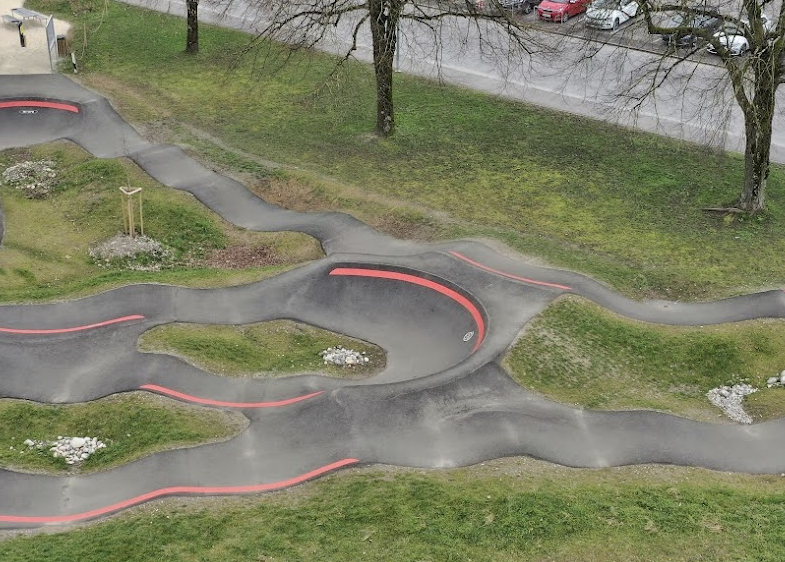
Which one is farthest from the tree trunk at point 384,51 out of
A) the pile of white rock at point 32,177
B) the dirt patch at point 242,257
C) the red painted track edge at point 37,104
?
the red painted track edge at point 37,104

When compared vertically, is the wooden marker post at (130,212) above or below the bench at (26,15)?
below

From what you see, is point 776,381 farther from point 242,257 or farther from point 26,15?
point 26,15

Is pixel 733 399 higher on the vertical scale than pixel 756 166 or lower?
lower

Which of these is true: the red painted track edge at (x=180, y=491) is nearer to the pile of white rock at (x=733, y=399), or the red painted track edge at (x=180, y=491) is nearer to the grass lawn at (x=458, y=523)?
the grass lawn at (x=458, y=523)

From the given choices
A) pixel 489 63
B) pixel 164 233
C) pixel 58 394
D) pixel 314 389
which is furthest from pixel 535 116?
pixel 58 394

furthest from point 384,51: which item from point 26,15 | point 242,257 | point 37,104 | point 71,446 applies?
point 26,15

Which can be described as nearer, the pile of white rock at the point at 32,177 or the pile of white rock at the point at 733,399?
the pile of white rock at the point at 733,399

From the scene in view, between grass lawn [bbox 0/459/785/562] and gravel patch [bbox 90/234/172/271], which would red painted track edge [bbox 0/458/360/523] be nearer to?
grass lawn [bbox 0/459/785/562]

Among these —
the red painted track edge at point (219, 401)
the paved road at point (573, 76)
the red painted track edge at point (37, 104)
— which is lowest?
the red painted track edge at point (219, 401)
